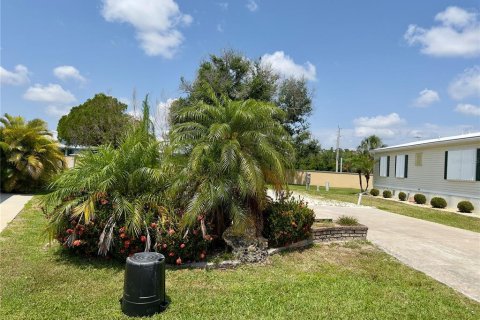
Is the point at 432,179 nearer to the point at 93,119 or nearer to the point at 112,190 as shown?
the point at 112,190

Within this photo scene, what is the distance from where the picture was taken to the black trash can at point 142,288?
3713 millimetres

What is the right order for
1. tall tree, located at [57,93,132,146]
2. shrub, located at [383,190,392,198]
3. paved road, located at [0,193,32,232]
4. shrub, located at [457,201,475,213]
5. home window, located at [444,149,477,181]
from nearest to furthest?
paved road, located at [0,193,32,232]
shrub, located at [457,201,475,213]
home window, located at [444,149,477,181]
shrub, located at [383,190,392,198]
tall tree, located at [57,93,132,146]

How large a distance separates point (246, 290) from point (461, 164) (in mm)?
14809

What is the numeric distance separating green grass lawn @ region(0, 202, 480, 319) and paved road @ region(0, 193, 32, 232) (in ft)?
9.22

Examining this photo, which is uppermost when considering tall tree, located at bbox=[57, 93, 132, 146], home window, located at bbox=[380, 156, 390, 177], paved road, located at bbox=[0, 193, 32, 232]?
tall tree, located at bbox=[57, 93, 132, 146]

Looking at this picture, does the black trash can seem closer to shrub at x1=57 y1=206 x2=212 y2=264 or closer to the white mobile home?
shrub at x1=57 y1=206 x2=212 y2=264

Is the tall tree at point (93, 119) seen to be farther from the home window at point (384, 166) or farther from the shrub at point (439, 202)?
the shrub at point (439, 202)

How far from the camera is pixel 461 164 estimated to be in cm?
1577

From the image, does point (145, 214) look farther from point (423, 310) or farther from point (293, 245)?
point (423, 310)

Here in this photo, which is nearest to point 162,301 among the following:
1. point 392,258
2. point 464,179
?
point 392,258

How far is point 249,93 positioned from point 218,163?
2097cm

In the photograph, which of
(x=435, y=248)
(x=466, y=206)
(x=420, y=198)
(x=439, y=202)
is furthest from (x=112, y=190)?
(x=420, y=198)

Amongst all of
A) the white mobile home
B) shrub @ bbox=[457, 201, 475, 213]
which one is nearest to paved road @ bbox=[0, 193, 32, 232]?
shrub @ bbox=[457, 201, 475, 213]

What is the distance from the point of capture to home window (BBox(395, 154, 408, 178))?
20936mm
